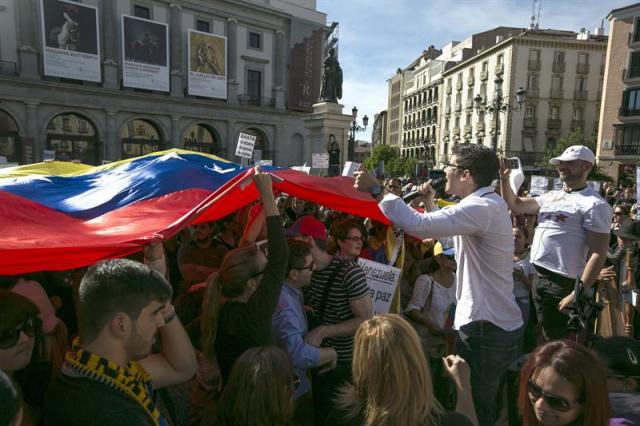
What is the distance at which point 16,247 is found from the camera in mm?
2107

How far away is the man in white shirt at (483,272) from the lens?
232 centimetres

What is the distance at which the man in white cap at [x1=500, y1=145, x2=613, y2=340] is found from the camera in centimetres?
282

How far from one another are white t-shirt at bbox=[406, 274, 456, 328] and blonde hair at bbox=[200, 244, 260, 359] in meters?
1.85

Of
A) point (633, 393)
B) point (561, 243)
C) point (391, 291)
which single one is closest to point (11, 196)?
point (391, 291)

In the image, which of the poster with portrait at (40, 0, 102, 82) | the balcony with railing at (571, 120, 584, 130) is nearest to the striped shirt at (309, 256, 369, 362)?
the poster with portrait at (40, 0, 102, 82)

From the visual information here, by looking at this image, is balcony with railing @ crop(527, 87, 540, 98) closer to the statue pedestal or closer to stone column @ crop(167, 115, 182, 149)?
stone column @ crop(167, 115, 182, 149)

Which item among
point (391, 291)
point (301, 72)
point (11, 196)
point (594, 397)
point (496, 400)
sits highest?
point (301, 72)

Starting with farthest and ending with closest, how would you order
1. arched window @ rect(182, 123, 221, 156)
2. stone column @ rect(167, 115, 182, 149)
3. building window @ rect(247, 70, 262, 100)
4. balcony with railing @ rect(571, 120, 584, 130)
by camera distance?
balcony with railing @ rect(571, 120, 584, 130)
building window @ rect(247, 70, 262, 100)
arched window @ rect(182, 123, 221, 156)
stone column @ rect(167, 115, 182, 149)

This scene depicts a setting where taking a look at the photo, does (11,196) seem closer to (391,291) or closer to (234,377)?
(234,377)

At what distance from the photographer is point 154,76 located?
88.2 feet

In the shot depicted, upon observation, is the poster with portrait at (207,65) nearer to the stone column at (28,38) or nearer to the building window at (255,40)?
the building window at (255,40)

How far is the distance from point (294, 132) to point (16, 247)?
1309 inches

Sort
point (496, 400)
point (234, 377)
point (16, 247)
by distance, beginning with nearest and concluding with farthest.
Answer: point (234, 377) → point (16, 247) → point (496, 400)

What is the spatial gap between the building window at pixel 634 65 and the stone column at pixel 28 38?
40079mm
